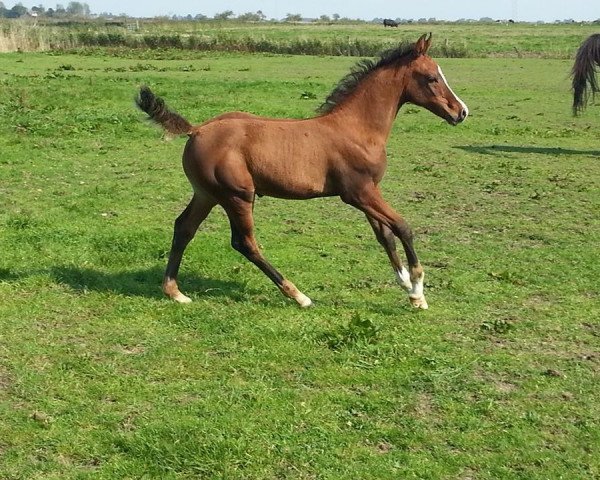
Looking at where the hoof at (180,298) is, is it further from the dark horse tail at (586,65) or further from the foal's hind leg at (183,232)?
the dark horse tail at (586,65)

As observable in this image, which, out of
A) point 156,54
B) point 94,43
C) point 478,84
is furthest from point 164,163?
point 94,43

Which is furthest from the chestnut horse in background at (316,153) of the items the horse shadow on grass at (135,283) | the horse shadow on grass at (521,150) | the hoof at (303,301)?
the horse shadow on grass at (521,150)

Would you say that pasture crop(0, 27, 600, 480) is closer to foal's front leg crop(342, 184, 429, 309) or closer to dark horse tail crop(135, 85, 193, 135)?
foal's front leg crop(342, 184, 429, 309)

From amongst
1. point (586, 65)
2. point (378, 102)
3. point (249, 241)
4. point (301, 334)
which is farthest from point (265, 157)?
point (586, 65)

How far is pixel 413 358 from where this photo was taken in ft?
17.8

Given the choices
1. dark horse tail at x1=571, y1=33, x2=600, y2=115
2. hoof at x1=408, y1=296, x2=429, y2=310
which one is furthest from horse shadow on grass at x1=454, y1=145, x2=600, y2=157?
hoof at x1=408, y1=296, x2=429, y2=310

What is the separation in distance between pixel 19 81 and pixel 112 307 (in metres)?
17.5

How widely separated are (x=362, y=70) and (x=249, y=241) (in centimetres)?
183

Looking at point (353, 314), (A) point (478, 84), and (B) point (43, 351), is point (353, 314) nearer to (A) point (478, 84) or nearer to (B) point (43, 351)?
(B) point (43, 351)

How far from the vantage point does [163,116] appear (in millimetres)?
6605

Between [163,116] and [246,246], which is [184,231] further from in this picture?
A: [163,116]

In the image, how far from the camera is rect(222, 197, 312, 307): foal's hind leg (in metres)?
6.39

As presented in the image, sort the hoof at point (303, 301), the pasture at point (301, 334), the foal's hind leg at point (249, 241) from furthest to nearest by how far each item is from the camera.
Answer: the hoof at point (303, 301)
the foal's hind leg at point (249, 241)
the pasture at point (301, 334)

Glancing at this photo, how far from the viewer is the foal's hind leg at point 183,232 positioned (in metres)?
6.70
